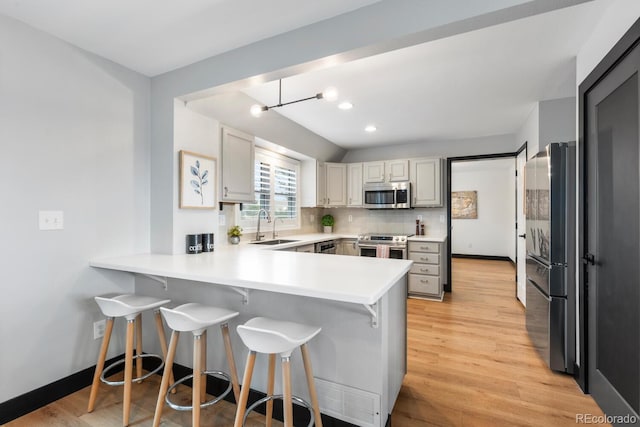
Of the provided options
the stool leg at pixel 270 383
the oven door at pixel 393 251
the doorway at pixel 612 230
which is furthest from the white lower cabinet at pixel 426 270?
the stool leg at pixel 270 383

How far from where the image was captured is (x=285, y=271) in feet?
5.62

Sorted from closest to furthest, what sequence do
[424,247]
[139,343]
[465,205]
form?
[139,343] → [424,247] → [465,205]

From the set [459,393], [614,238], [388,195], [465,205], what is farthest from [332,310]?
[465,205]

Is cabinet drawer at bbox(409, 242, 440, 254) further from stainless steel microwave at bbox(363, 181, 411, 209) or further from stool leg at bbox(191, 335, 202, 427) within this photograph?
stool leg at bbox(191, 335, 202, 427)

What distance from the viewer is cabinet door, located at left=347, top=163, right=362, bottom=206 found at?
5.05m

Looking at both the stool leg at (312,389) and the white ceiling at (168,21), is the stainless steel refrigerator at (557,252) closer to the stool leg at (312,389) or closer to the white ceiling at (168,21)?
the white ceiling at (168,21)

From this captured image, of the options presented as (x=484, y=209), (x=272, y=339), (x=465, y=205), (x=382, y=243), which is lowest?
(x=272, y=339)

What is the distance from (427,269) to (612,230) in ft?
8.62

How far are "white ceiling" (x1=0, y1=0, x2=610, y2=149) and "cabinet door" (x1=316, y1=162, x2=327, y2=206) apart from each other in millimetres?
1439

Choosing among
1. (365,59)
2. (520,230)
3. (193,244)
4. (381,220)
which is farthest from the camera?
(381,220)

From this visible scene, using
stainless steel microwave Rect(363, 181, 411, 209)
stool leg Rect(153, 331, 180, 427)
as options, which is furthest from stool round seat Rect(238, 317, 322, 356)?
stainless steel microwave Rect(363, 181, 411, 209)

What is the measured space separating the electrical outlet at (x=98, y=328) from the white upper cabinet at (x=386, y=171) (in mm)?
3885

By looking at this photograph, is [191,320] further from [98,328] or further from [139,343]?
[98,328]

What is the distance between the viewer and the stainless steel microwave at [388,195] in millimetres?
4637
